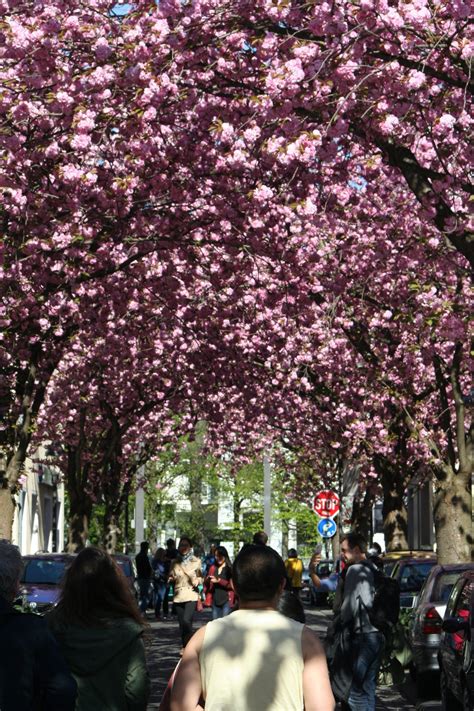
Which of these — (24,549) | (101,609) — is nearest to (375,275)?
(101,609)

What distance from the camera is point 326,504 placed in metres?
35.1

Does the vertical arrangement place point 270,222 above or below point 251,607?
above

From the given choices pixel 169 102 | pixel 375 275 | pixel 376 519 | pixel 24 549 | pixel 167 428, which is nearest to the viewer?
pixel 169 102

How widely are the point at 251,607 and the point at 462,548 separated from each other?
19.5 meters

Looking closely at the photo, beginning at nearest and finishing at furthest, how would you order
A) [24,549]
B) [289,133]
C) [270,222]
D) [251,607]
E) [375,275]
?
1. [251,607]
2. [289,133]
3. [270,222]
4. [375,275]
5. [24,549]

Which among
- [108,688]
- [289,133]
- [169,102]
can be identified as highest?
[169,102]

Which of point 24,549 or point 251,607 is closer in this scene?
point 251,607

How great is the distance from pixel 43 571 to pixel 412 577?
5572 millimetres

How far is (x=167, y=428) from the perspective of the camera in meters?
42.6

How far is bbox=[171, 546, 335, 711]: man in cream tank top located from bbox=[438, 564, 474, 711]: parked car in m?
5.76

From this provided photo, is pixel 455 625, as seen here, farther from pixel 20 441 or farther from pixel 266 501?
pixel 266 501

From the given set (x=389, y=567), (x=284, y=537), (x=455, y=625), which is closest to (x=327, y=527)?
(x=389, y=567)

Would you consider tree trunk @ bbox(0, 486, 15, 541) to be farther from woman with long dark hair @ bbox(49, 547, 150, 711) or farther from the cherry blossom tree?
woman with long dark hair @ bbox(49, 547, 150, 711)

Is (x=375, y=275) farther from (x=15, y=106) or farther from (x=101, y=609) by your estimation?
(x=101, y=609)
